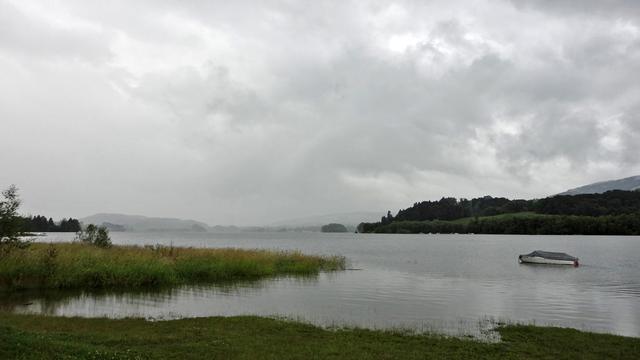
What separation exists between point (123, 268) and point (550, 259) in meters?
65.3

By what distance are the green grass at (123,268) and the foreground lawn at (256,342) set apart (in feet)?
47.1

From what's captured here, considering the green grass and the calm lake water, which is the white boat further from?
the green grass

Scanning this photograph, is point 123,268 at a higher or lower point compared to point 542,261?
higher

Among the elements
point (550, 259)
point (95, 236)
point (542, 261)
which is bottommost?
point (542, 261)

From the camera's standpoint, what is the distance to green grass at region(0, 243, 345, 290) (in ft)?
116

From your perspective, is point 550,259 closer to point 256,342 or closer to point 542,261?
point 542,261

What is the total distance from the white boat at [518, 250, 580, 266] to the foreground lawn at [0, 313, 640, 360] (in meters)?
58.6

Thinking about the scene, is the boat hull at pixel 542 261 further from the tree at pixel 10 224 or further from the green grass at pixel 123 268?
the tree at pixel 10 224

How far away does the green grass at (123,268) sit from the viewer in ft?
116

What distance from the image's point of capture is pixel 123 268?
3869 cm

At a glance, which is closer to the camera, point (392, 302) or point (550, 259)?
point (392, 302)

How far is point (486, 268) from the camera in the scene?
6556 cm

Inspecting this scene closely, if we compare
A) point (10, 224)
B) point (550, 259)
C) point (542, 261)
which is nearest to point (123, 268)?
point (10, 224)

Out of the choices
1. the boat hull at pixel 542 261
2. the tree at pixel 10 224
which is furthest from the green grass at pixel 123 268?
the boat hull at pixel 542 261
